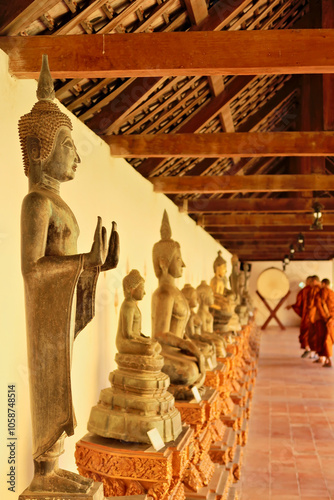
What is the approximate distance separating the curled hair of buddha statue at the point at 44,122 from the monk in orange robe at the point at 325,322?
10.6 metres

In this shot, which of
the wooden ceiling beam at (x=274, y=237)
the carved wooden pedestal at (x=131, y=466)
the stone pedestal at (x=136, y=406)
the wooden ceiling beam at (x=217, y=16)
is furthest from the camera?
the wooden ceiling beam at (x=274, y=237)

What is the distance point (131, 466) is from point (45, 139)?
5.84ft

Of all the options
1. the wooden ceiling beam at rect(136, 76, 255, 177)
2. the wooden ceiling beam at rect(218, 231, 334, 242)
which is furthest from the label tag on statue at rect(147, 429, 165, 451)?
A: the wooden ceiling beam at rect(218, 231, 334, 242)

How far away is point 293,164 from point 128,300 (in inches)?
311

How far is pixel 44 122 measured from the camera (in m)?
2.29

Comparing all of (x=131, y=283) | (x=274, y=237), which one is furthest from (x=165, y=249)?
(x=274, y=237)

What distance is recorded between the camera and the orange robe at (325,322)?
40.0 ft

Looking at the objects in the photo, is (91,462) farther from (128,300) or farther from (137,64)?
(137,64)

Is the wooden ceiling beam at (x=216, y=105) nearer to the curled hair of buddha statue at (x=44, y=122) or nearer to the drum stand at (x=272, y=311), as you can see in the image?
Answer: the curled hair of buddha statue at (x=44, y=122)

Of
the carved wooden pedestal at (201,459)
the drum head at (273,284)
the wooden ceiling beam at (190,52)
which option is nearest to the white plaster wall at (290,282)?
the drum head at (273,284)

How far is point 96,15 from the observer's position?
335 centimetres

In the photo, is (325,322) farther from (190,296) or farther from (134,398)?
(134,398)

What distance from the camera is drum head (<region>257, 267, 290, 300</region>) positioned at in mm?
22234

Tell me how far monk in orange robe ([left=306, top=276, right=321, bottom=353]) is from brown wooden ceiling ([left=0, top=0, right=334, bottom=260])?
3.49m
